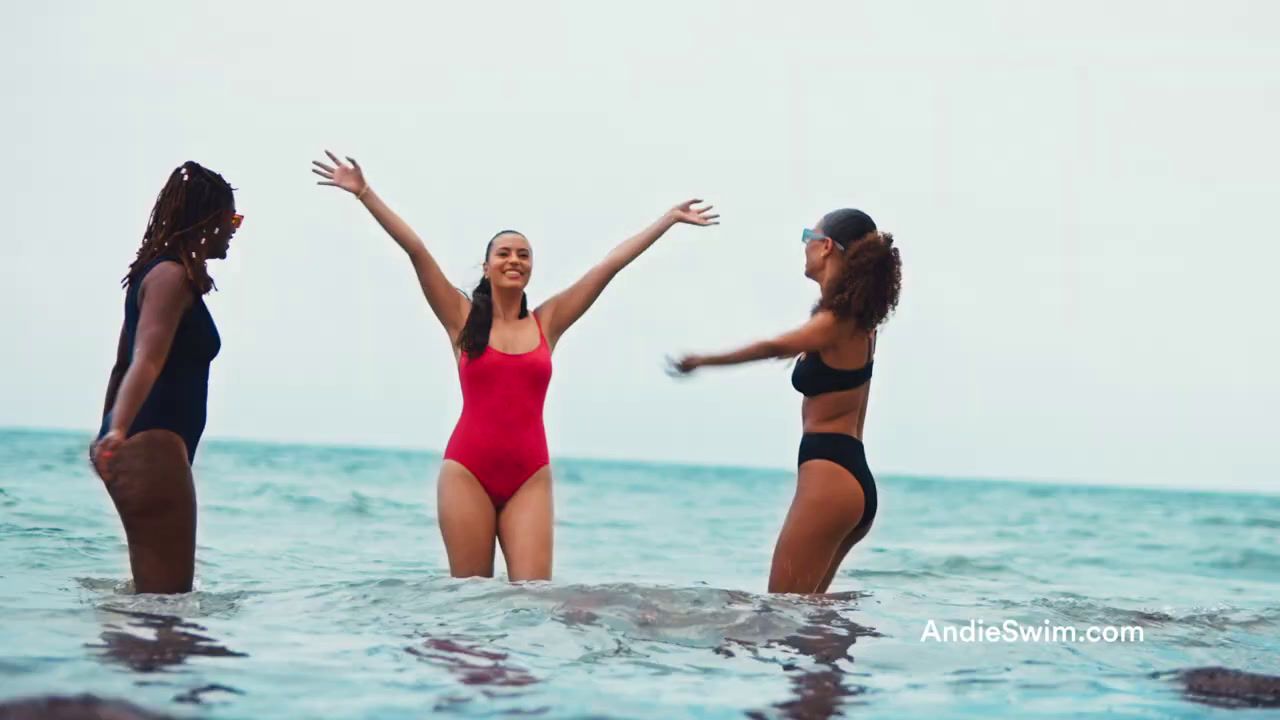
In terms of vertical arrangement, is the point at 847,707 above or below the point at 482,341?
below

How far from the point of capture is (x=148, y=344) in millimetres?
5352

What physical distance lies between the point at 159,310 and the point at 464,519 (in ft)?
6.71

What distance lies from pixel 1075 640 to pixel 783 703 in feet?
8.73

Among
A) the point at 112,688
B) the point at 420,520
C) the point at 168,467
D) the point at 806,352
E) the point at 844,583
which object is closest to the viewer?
the point at 112,688

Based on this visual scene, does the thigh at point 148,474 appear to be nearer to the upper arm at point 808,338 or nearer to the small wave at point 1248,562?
the upper arm at point 808,338

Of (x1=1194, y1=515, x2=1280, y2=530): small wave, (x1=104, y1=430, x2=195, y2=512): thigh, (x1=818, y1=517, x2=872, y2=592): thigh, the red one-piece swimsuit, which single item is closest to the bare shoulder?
(x1=104, y1=430, x2=195, y2=512): thigh

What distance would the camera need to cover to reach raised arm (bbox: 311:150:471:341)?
6.78 metres

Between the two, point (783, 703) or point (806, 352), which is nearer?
point (783, 703)

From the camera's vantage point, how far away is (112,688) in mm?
4719

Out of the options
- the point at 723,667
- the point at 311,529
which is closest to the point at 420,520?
the point at 311,529

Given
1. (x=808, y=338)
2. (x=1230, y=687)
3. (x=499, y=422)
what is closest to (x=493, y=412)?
(x=499, y=422)

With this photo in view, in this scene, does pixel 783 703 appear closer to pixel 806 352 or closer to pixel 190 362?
pixel 806 352

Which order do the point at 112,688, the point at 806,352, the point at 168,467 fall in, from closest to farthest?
the point at 112,688, the point at 168,467, the point at 806,352

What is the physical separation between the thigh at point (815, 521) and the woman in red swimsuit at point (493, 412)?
52.6 inches
